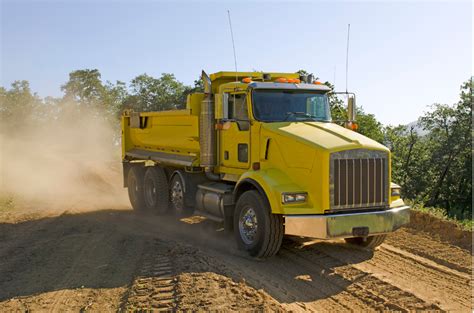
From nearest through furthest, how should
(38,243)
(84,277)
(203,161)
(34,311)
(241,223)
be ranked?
(34,311)
(84,277)
(241,223)
(38,243)
(203,161)

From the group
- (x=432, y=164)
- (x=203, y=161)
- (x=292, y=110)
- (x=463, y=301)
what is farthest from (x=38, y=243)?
(x=432, y=164)

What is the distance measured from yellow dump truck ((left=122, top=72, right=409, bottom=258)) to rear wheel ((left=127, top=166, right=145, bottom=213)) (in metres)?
1.90

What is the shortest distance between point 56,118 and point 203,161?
168 feet

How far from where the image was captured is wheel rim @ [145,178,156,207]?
12.7m

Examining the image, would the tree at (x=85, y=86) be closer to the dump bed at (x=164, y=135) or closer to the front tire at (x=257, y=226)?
the dump bed at (x=164, y=135)

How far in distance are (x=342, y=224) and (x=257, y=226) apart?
142cm

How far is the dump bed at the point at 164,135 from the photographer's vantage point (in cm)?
1046

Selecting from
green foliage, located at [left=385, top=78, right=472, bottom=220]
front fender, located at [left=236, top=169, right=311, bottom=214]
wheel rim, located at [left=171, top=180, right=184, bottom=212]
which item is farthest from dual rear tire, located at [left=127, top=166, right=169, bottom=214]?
green foliage, located at [left=385, top=78, right=472, bottom=220]

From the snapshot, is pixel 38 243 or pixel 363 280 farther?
pixel 38 243

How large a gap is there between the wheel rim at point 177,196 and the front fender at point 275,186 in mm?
3696

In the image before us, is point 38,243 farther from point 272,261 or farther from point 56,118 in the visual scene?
point 56,118

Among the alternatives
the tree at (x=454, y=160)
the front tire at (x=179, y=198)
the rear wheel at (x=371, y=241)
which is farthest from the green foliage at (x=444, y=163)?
the rear wheel at (x=371, y=241)

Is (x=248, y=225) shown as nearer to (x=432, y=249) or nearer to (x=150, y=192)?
(x=432, y=249)

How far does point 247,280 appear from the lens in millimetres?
6680
